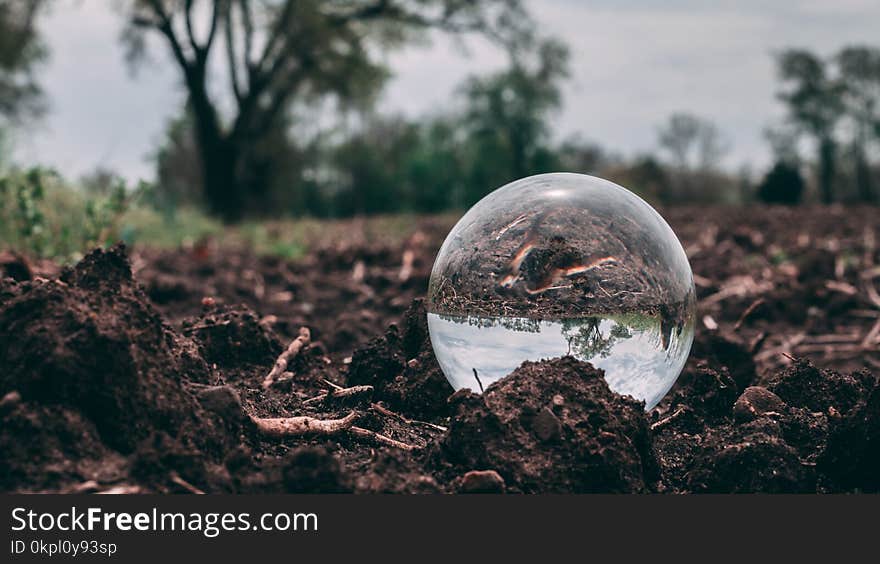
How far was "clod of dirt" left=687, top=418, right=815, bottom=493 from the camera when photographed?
237cm

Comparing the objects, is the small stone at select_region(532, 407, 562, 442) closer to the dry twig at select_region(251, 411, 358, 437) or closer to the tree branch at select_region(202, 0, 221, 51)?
the dry twig at select_region(251, 411, 358, 437)

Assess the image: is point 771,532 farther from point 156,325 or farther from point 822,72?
point 822,72

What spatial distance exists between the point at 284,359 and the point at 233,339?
27 cm

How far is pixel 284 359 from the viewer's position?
3.48 meters

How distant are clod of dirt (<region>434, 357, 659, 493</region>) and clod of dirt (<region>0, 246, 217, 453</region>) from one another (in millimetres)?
782

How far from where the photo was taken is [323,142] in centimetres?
4562

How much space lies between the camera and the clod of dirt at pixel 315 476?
2025mm

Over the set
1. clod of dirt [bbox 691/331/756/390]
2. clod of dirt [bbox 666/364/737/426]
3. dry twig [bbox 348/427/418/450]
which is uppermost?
dry twig [bbox 348/427/418/450]

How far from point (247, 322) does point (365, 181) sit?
41939 mm

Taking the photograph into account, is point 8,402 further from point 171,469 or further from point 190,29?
point 190,29

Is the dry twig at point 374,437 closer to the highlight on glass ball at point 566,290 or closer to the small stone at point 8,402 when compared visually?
the highlight on glass ball at point 566,290

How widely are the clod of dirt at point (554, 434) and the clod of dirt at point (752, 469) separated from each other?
0.17 m

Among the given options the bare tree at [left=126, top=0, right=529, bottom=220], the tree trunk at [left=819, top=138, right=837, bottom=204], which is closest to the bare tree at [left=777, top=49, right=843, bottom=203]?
the tree trunk at [left=819, top=138, right=837, bottom=204]

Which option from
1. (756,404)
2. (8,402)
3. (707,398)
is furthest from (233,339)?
(756,404)
